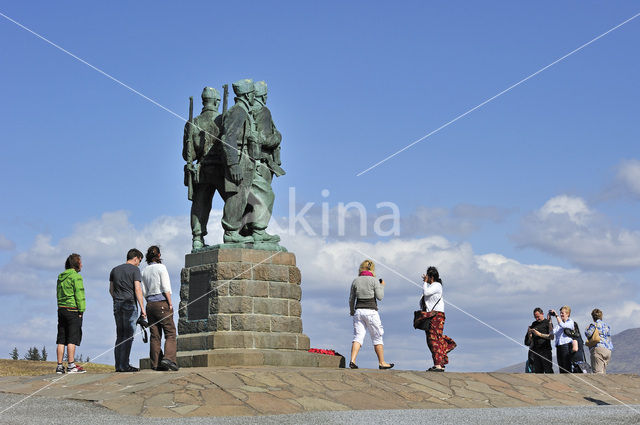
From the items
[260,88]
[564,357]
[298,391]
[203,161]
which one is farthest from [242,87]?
[564,357]

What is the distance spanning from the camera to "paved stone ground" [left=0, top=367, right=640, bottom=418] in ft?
36.4

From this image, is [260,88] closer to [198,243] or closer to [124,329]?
[198,243]

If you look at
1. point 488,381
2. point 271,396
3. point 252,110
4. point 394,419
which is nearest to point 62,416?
point 271,396

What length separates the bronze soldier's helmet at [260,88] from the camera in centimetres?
1684

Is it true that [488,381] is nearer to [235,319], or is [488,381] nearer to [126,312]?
[235,319]

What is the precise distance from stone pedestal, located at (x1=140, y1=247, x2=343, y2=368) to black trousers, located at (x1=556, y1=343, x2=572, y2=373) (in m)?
4.16

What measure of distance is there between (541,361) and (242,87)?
25.0 feet

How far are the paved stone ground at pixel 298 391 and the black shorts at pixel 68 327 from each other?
559 millimetres

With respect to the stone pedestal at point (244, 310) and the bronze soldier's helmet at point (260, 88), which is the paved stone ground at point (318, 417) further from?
the bronze soldier's helmet at point (260, 88)

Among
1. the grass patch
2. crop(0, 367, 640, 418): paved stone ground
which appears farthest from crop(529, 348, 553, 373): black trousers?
the grass patch

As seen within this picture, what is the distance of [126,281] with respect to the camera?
13141 millimetres

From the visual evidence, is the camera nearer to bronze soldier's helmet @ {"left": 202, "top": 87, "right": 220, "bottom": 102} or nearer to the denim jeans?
the denim jeans

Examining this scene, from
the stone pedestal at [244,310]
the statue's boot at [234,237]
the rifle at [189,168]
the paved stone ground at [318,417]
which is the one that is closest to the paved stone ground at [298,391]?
the paved stone ground at [318,417]

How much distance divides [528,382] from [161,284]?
6.17 m
